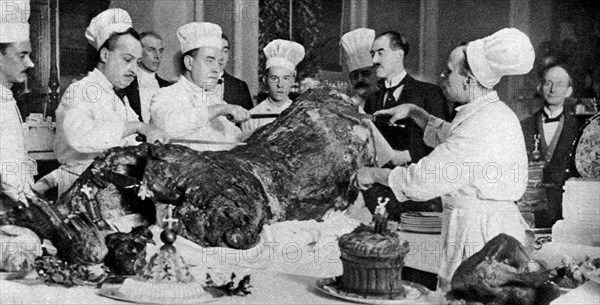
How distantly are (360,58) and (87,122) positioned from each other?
2.81m

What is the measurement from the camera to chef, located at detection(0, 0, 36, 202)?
13.0 feet

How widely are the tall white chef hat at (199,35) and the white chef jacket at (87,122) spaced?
0.77 metres

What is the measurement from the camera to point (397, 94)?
20.9 feet

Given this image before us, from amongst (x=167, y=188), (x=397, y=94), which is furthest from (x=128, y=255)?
(x=397, y=94)

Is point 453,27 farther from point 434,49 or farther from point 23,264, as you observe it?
point 23,264

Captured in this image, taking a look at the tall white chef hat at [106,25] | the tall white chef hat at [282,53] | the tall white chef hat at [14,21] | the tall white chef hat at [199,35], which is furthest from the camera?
the tall white chef hat at [282,53]

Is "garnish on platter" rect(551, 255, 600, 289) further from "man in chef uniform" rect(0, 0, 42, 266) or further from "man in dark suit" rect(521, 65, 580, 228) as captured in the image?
"man in dark suit" rect(521, 65, 580, 228)

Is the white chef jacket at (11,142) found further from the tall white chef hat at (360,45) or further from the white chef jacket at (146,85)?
the tall white chef hat at (360,45)

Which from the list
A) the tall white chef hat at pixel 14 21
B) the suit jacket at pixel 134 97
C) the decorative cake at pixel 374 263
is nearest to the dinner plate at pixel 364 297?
the decorative cake at pixel 374 263

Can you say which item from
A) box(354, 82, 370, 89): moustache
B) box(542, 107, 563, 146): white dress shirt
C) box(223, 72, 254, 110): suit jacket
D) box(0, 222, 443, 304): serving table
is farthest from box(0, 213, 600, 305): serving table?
box(223, 72, 254, 110): suit jacket

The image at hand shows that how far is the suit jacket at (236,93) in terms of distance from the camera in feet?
23.0

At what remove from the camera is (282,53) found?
625cm

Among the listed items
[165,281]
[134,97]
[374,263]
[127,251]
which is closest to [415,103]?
[134,97]

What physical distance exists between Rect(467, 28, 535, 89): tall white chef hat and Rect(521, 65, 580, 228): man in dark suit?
3008 millimetres
